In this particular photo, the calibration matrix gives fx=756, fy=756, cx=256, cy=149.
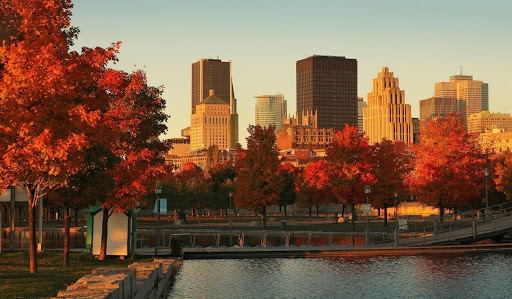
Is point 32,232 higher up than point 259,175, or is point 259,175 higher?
point 259,175

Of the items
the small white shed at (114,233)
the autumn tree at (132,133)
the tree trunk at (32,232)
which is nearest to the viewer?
the tree trunk at (32,232)

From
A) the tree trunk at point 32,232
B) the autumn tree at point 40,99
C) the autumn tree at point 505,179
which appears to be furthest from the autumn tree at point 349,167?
the autumn tree at point 40,99

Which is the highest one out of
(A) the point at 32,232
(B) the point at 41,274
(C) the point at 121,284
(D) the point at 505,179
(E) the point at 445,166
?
(E) the point at 445,166

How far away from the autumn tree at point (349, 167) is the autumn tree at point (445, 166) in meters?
7.19

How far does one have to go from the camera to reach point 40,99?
92.5 feet

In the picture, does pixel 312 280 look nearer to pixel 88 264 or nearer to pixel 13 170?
pixel 88 264

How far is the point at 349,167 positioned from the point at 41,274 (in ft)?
183

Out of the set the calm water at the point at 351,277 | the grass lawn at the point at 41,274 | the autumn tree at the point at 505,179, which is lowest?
the calm water at the point at 351,277

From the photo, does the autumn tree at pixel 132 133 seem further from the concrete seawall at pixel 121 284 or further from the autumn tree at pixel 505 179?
the autumn tree at pixel 505 179

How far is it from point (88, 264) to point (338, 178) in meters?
47.0

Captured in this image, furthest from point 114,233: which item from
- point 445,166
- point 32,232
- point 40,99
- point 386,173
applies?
point 386,173

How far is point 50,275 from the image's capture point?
99.4ft

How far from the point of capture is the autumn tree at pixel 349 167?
82.9 metres

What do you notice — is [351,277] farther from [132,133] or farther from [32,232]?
[32,232]
